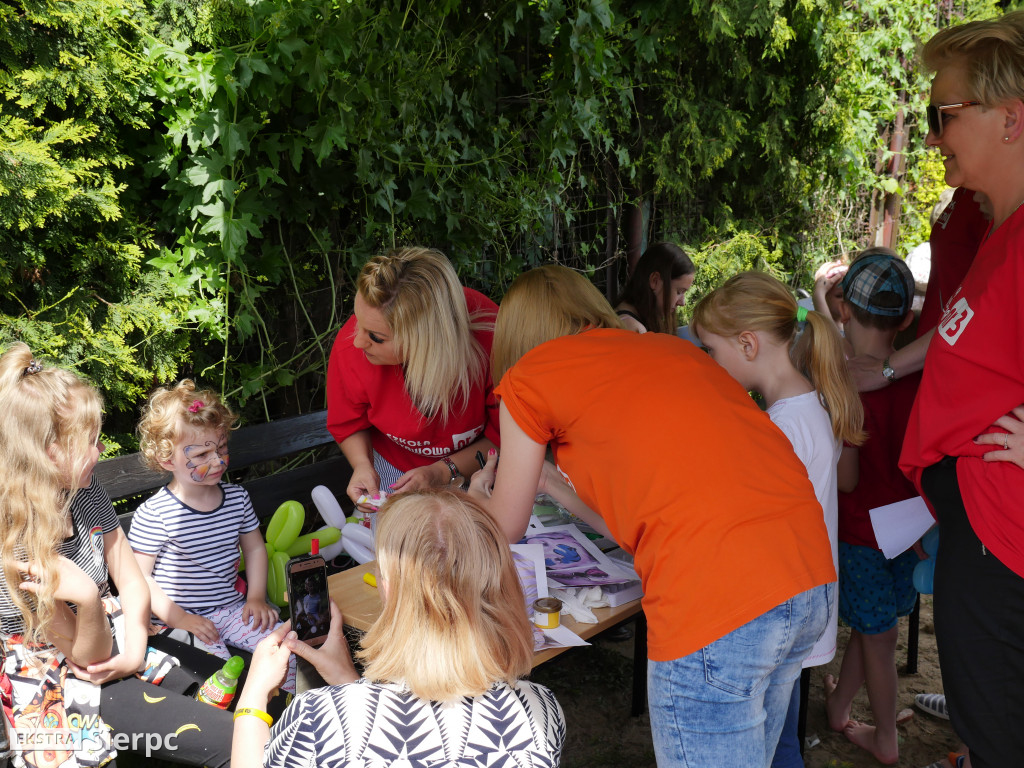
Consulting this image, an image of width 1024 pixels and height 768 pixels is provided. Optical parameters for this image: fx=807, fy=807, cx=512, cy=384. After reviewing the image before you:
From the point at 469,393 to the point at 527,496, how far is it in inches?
42.2

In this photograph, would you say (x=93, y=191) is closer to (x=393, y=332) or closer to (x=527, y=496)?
(x=393, y=332)

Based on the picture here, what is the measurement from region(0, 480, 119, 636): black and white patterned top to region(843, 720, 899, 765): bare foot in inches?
101

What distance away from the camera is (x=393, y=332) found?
2.60 metres

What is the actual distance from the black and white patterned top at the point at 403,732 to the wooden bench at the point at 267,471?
148 cm

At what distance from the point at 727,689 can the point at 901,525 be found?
105 cm

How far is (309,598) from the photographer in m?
1.89

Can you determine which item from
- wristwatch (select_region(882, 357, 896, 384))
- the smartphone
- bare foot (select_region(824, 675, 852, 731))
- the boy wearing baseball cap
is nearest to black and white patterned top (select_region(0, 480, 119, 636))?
the smartphone

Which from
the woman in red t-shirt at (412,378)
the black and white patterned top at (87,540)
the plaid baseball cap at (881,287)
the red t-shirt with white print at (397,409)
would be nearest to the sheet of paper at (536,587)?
the woman in red t-shirt at (412,378)

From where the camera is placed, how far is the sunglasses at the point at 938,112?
5.89ft

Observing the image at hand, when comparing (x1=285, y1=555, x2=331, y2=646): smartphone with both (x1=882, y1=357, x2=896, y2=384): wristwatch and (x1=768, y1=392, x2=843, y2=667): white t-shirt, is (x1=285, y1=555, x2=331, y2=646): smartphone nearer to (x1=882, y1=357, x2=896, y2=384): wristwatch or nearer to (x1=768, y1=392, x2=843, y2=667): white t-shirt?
(x1=768, y1=392, x2=843, y2=667): white t-shirt

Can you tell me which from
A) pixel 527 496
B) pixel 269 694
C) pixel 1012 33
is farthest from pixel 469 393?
Result: pixel 1012 33

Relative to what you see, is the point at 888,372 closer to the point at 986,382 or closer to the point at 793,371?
the point at 793,371

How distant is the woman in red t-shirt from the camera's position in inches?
102

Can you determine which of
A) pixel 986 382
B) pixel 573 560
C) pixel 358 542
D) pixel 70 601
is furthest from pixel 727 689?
pixel 70 601
